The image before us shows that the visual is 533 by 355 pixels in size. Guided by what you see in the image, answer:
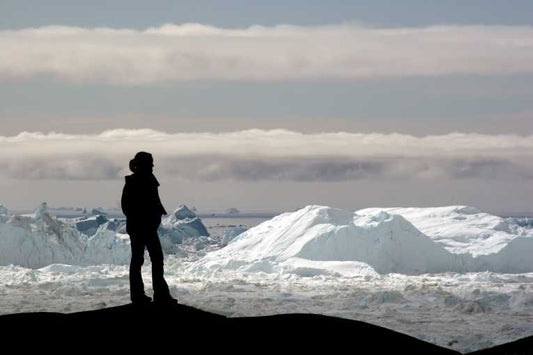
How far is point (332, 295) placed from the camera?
1371 inches

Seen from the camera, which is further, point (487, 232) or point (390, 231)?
point (487, 232)

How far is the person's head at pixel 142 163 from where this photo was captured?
9391 millimetres

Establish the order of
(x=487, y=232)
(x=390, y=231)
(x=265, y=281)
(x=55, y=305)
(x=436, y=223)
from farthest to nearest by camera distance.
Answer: (x=436, y=223)
(x=487, y=232)
(x=390, y=231)
(x=265, y=281)
(x=55, y=305)

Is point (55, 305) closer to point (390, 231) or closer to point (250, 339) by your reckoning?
point (390, 231)

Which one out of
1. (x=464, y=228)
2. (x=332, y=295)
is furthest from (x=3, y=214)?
(x=464, y=228)

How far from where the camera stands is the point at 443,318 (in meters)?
32.1

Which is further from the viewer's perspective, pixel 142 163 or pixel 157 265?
pixel 157 265

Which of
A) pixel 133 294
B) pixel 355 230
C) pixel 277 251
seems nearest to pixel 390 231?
pixel 355 230

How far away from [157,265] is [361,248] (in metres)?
30.2

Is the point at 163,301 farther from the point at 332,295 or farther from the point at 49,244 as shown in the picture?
the point at 49,244

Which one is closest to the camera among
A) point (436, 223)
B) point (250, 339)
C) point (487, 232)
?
point (250, 339)

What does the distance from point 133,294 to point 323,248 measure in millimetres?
29233

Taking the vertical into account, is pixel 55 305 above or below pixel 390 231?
below

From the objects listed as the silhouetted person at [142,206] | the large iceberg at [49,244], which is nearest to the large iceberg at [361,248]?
the large iceberg at [49,244]
